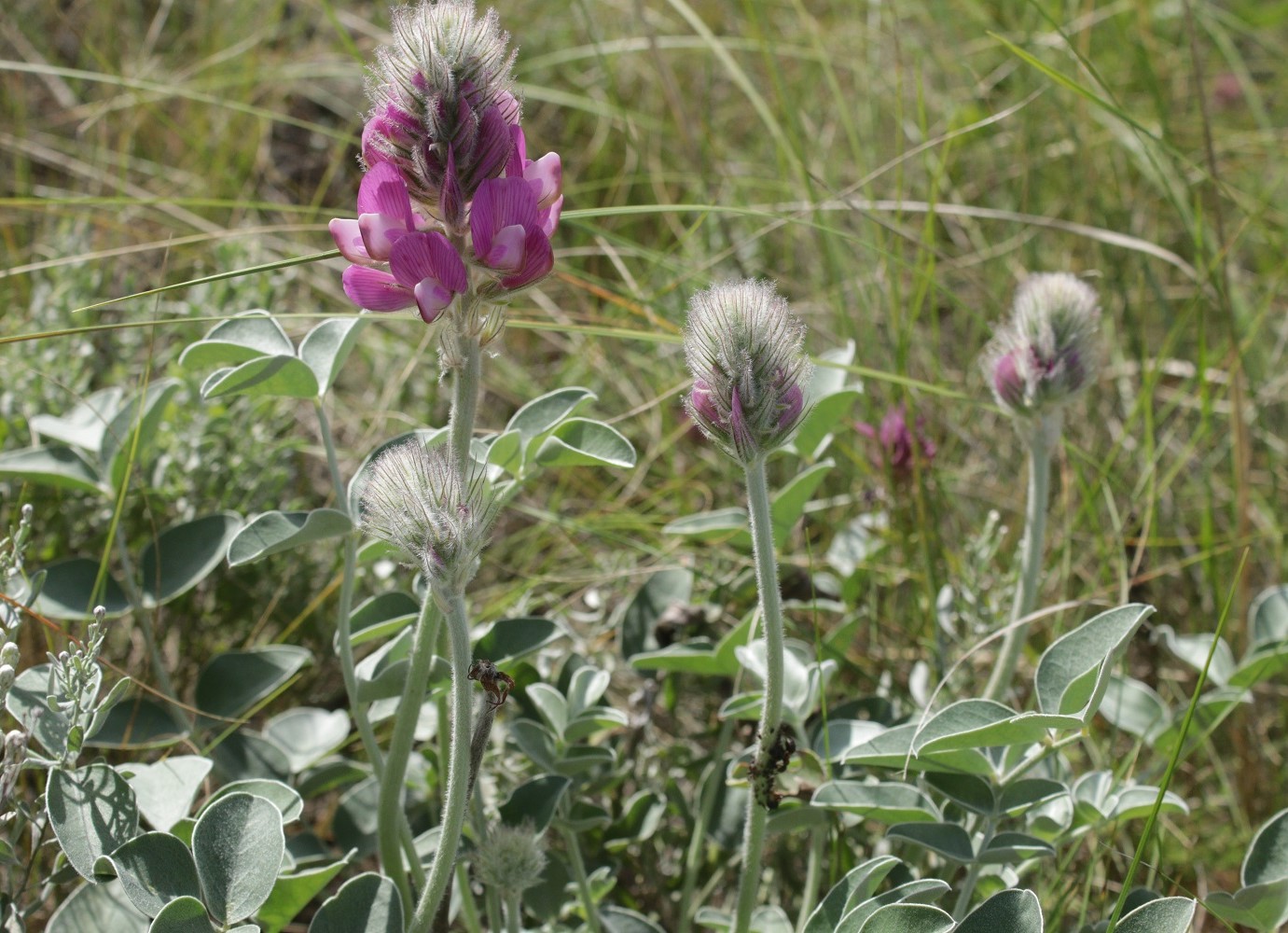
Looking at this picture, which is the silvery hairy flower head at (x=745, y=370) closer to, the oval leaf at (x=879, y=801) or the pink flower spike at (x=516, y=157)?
the pink flower spike at (x=516, y=157)

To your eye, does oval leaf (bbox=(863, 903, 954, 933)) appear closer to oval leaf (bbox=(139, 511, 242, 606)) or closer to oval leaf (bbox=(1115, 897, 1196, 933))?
oval leaf (bbox=(1115, 897, 1196, 933))

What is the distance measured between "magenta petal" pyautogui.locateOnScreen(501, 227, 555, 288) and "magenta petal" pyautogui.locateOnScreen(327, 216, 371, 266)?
0.55 ft

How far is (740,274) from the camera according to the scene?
3.05m

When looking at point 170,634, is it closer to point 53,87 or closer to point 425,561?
point 425,561

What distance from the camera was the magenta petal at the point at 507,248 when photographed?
4.10 ft

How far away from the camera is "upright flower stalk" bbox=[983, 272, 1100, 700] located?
1.68m

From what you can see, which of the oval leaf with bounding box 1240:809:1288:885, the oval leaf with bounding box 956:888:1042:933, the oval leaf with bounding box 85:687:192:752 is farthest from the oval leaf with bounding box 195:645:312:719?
the oval leaf with bounding box 1240:809:1288:885

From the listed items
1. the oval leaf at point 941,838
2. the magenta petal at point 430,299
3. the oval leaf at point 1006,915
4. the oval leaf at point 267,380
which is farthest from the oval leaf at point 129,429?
the oval leaf at point 1006,915

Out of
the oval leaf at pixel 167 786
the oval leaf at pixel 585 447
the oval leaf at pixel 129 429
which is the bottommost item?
the oval leaf at pixel 167 786

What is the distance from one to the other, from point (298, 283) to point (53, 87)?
3.96 feet

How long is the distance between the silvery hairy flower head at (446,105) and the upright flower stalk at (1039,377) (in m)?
0.82

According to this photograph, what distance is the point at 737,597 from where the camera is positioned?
7.75 ft

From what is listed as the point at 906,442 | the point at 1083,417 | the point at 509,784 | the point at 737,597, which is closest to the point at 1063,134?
the point at 1083,417

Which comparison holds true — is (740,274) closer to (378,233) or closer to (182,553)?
(182,553)
